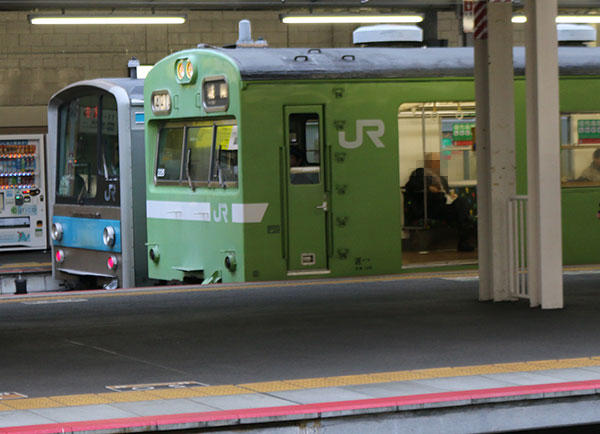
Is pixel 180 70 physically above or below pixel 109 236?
above

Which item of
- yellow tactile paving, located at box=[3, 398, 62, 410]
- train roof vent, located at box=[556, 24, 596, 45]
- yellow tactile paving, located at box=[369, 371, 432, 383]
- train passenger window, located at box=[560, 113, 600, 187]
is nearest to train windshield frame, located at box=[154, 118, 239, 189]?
train passenger window, located at box=[560, 113, 600, 187]

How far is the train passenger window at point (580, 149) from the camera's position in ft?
45.0

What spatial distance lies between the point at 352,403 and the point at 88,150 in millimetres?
9844

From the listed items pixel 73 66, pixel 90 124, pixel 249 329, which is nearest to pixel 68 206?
pixel 90 124

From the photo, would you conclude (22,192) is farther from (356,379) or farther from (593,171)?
(356,379)

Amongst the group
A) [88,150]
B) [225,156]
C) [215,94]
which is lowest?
[225,156]

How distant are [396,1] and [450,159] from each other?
23.3 feet

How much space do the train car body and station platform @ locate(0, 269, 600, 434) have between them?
7.25m

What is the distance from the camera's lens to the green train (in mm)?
12484

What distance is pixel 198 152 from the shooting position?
44.0 ft

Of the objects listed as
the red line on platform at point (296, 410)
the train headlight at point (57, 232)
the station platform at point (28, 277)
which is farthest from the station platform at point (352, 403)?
the station platform at point (28, 277)

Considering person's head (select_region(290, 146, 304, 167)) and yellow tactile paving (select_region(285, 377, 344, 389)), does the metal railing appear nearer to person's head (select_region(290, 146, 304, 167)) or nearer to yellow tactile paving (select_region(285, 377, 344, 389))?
person's head (select_region(290, 146, 304, 167))

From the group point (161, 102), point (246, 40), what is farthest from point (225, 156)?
point (246, 40)

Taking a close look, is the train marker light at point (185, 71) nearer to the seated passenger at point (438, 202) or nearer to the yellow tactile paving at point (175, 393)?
the seated passenger at point (438, 202)
